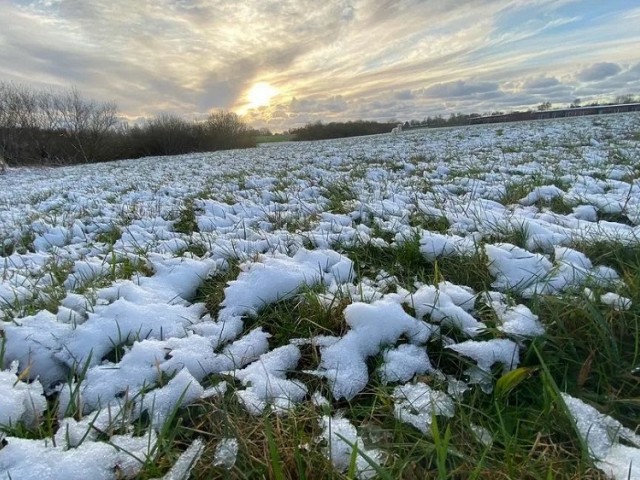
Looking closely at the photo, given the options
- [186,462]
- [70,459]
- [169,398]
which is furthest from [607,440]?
[70,459]

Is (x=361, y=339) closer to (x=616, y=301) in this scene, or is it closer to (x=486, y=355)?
(x=486, y=355)

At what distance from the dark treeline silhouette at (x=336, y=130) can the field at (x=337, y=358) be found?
43787 mm

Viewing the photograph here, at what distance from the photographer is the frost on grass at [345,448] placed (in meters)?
0.86

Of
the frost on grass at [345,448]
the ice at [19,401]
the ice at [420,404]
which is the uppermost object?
the ice at [19,401]

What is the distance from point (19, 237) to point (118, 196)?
245 centimetres

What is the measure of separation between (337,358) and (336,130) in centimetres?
4765

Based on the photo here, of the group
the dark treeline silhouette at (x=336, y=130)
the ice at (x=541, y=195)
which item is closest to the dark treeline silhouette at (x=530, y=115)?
the dark treeline silhouette at (x=336, y=130)

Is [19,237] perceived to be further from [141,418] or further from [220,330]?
[141,418]

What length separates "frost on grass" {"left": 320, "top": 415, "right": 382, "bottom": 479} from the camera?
863 mm

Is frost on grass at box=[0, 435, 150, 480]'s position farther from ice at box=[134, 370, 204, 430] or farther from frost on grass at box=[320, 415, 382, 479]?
frost on grass at box=[320, 415, 382, 479]

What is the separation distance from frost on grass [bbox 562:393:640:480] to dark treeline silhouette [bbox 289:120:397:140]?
147ft

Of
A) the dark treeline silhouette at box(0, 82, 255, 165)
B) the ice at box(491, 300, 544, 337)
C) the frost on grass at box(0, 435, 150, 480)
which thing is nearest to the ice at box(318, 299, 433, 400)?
the ice at box(491, 300, 544, 337)

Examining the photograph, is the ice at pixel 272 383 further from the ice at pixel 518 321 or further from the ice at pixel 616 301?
the ice at pixel 616 301

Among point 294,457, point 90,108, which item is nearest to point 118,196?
point 294,457
